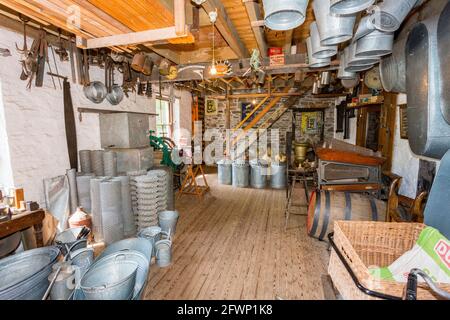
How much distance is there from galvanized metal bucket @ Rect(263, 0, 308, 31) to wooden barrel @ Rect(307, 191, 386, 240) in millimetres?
2292

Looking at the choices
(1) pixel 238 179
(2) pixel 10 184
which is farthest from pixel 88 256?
(1) pixel 238 179

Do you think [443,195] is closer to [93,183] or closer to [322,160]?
[322,160]

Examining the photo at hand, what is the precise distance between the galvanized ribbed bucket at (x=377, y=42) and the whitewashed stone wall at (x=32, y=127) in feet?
13.2

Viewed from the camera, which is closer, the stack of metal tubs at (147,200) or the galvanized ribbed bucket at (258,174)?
the stack of metal tubs at (147,200)

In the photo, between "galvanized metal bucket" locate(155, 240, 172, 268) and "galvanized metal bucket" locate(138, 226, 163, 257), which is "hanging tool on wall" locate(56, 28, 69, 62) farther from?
"galvanized metal bucket" locate(155, 240, 172, 268)

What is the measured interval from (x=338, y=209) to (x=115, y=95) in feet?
14.0

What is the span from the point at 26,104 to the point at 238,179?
4872 millimetres

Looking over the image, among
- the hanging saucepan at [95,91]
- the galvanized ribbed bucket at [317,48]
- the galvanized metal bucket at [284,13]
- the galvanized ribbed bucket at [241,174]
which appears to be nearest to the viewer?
the galvanized metal bucket at [284,13]

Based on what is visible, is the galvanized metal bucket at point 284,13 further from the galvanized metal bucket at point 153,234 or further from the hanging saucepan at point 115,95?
the hanging saucepan at point 115,95

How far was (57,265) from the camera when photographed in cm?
190

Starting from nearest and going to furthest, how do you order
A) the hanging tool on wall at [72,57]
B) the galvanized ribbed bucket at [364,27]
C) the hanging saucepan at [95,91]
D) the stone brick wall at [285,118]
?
1. the galvanized ribbed bucket at [364,27]
2. the hanging tool on wall at [72,57]
3. the hanging saucepan at [95,91]
4. the stone brick wall at [285,118]

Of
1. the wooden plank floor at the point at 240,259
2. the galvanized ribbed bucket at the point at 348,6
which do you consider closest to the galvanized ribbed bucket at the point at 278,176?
the wooden plank floor at the point at 240,259

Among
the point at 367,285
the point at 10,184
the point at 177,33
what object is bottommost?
the point at 367,285

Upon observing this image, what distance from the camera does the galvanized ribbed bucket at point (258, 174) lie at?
246 inches
